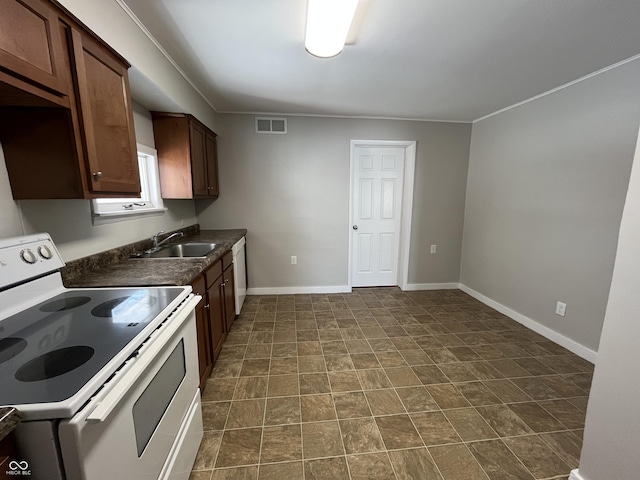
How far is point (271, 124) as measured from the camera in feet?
11.0

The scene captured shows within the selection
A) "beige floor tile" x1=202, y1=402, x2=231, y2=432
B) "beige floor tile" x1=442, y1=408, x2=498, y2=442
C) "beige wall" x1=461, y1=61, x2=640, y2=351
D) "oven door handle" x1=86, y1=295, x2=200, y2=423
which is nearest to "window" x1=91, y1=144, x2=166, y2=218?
"oven door handle" x1=86, y1=295, x2=200, y2=423

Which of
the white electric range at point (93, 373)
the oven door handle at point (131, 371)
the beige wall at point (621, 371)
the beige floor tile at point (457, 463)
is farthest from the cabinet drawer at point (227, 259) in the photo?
the beige wall at point (621, 371)

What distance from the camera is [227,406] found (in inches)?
69.0

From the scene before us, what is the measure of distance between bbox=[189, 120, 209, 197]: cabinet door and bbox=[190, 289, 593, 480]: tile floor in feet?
5.10

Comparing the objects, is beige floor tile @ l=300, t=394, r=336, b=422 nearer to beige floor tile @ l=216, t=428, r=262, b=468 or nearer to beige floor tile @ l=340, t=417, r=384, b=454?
beige floor tile @ l=340, t=417, r=384, b=454

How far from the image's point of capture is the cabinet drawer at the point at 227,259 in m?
2.34

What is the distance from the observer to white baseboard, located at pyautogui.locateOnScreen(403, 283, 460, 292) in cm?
391

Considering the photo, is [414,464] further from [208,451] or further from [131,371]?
[131,371]

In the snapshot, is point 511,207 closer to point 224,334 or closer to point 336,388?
point 336,388

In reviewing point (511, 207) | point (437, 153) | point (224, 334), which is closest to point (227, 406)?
point (224, 334)

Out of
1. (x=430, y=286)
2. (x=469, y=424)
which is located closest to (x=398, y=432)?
(x=469, y=424)

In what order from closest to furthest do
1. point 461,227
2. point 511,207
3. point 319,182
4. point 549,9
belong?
1. point 549,9
2. point 511,207
3. point 319,182
4. point 461,227

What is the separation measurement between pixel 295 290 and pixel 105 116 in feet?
9.51

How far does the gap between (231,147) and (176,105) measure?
1166 mm
